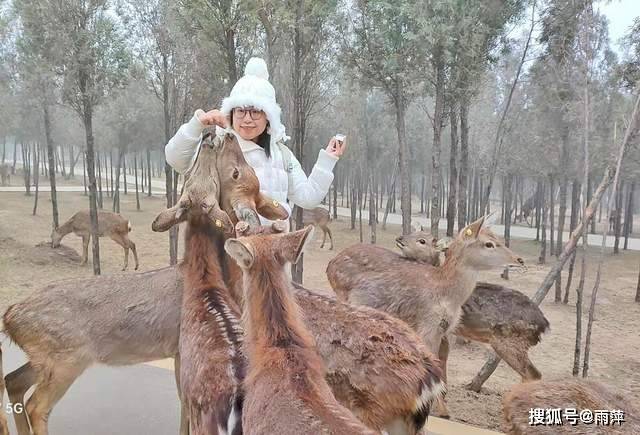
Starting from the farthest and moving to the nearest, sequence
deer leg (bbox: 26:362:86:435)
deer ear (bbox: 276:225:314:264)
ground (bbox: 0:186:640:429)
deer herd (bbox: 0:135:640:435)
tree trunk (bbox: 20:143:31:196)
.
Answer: tree trunk (bbox: 20:143:31:196) → ground (bbox: 0:186:640:429) → deer leg (bbox: 26:362:86:435) → deer ear (bbox: 276:225:314:264) → deer herd (bbox: 0:135:640:435)

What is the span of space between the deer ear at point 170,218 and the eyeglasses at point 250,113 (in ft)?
2.02


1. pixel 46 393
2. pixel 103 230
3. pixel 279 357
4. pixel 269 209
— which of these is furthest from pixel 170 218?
pixel 103 230

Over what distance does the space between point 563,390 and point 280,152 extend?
96.9 inches

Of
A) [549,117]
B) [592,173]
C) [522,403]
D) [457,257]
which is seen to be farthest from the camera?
[592,173]

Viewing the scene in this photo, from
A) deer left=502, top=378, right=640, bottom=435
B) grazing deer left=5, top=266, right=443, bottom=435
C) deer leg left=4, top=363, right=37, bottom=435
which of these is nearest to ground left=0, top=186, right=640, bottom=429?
deer left=502, top=378, right=640, bottom=435

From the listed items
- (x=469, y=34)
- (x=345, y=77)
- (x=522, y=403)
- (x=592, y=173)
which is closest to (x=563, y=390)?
(x=522, y=403)

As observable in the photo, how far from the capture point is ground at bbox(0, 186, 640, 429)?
21.2ft

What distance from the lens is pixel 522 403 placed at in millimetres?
3506

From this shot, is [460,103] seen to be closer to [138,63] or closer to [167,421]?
[138,63]

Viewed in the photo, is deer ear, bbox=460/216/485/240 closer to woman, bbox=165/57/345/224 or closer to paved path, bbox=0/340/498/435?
paved path, bbox=0/340/498/435

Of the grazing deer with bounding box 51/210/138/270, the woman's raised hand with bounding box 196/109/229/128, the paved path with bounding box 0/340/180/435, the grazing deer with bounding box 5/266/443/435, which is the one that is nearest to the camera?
the grazing deer with bounding box 5/266/443/435

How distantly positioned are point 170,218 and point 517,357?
404cm

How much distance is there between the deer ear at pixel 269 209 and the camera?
254 centimetres

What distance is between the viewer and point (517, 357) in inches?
205
